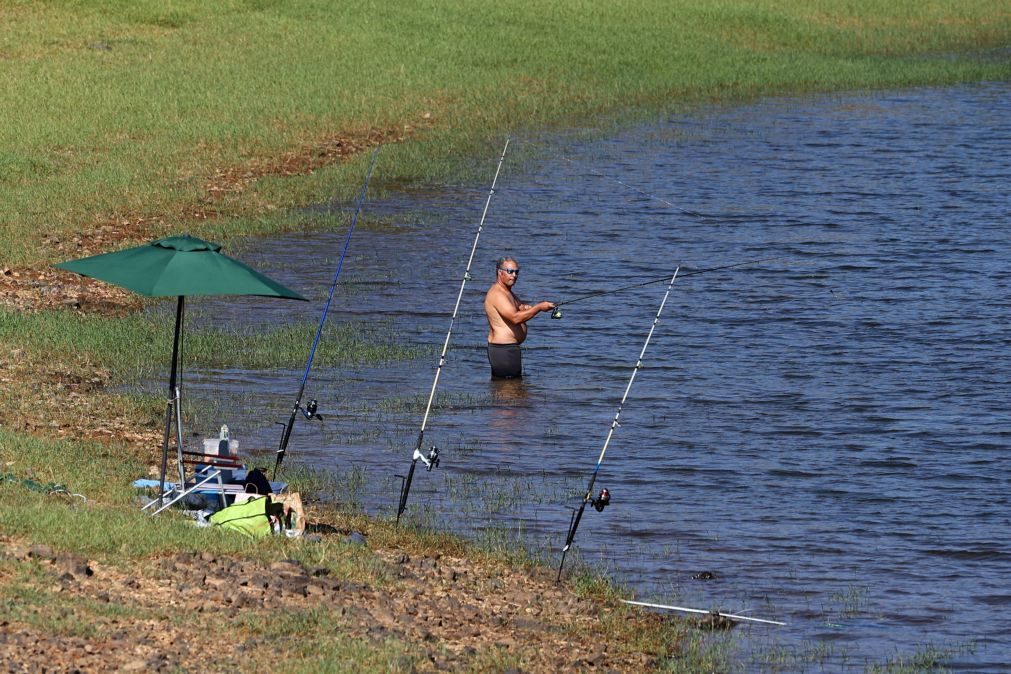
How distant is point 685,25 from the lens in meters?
42.0

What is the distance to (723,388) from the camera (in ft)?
53.6

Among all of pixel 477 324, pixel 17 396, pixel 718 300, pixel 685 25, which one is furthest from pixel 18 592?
pixel 685 25

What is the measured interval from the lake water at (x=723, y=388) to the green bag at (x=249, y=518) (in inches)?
65.8

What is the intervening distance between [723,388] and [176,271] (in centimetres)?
715

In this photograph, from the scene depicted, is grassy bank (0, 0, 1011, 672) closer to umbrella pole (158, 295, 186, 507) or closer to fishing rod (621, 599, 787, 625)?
fishing rod (621, 599, 787, 625)

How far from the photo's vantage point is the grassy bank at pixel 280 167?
9227 millimetres

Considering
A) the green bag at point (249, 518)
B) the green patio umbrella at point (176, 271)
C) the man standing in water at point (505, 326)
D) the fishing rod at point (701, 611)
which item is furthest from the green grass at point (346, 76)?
the fishing rod at point (701, 611)

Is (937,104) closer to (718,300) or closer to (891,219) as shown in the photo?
(891,219)

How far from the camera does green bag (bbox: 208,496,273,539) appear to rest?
34.7 ft

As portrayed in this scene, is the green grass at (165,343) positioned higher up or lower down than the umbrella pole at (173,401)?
lower down

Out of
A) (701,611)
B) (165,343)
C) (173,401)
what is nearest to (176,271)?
(173,401)

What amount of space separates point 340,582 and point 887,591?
3.69m

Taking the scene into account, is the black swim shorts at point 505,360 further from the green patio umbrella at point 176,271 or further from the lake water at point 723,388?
the green patio umbrella at point 176,271

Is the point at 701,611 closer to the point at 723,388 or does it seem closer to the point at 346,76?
the point at 723,388
